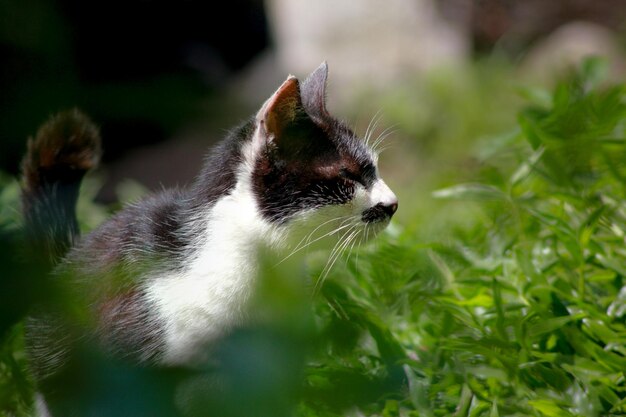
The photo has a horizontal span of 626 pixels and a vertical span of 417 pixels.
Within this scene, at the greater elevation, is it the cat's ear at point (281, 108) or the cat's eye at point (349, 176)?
the cat's ear at point (281, 108)

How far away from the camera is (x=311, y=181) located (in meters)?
1.80

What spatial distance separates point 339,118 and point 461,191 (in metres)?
0.43

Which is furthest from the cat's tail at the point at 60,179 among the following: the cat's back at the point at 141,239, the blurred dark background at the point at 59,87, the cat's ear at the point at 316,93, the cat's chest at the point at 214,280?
the blurred dark background at the point at 59,87

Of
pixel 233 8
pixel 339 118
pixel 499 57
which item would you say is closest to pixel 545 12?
pixel 499 57

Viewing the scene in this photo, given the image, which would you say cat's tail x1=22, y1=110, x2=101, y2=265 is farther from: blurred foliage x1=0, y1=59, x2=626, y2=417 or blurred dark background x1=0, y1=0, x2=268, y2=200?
blurred dark background x1=0, y1=0, x2=268, y2=200

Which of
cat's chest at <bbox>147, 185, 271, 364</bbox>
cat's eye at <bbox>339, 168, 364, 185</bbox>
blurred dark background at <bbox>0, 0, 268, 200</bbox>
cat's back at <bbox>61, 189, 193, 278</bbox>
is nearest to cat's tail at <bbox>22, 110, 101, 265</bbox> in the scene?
cat's back at <bbox>61, 189, 193, 278</bbox>

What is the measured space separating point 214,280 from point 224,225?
0.41 ft

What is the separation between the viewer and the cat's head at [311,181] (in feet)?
5.88

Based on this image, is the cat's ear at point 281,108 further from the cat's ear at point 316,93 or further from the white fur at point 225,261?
the cat's ear at point 316,93

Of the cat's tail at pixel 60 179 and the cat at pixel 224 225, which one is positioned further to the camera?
the cat's tail at pixel 60 179

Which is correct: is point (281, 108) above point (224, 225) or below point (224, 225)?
above

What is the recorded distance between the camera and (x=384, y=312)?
206 centimetres

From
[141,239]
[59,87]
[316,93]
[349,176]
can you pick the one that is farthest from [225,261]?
[59,87]

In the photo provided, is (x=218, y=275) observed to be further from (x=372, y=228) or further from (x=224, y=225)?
(x=372, y=228)
